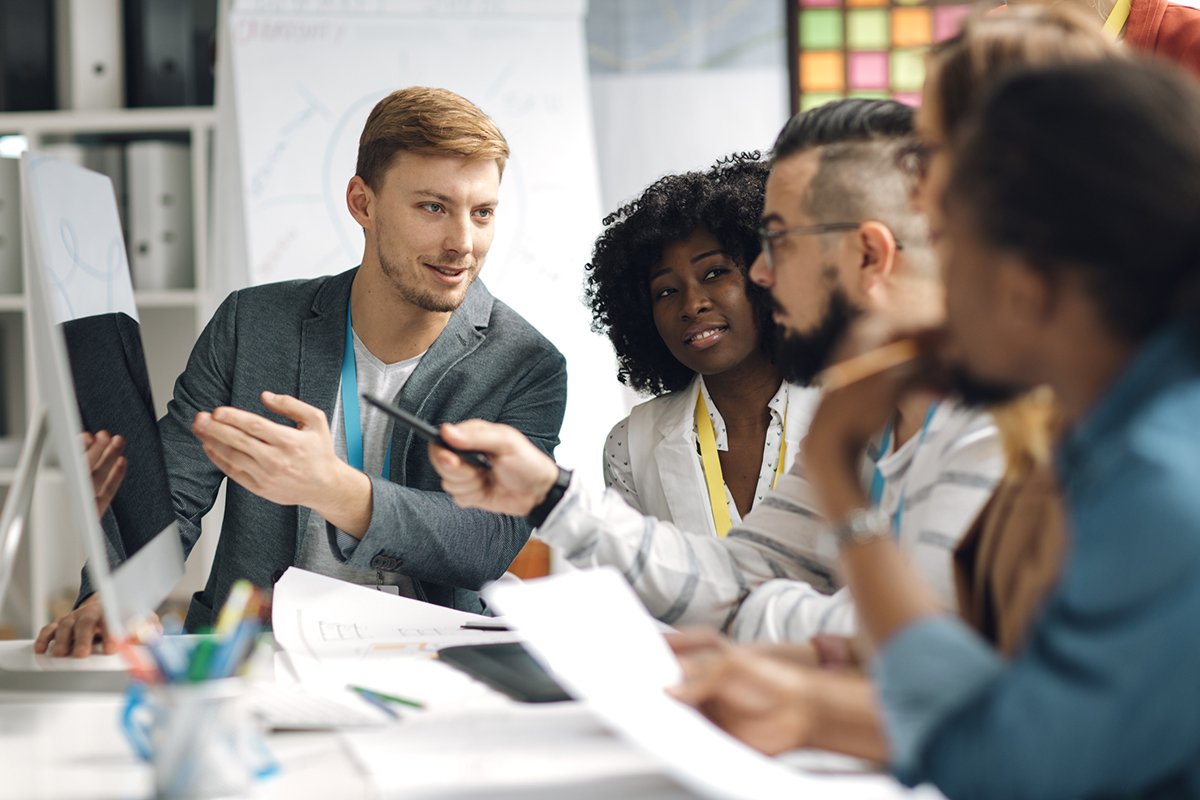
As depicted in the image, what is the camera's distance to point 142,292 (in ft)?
9.70

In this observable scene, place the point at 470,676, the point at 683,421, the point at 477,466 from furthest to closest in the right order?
the point at 683,421
the point at 477,466
the point at 470,676

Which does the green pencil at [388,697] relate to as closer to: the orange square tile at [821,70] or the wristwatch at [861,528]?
the wristwatch at [861,528]

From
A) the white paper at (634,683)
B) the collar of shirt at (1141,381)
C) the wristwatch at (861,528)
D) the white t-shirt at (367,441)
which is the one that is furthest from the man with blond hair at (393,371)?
the collar of shirt at (1141,381)

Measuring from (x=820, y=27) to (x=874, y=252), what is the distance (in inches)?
84.0

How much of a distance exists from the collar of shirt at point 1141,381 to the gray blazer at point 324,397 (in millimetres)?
1067

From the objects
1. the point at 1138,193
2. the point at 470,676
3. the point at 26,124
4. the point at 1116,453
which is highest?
the point at 26,124

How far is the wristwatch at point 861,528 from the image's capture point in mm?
673

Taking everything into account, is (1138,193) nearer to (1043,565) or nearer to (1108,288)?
(1108,288)

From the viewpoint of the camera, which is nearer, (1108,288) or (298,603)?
(1108,288)

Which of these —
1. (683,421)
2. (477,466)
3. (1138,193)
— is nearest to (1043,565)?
(1138,193)

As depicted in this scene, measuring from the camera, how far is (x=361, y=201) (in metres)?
1.96

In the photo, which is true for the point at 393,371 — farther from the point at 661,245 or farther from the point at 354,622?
the point at 354,622

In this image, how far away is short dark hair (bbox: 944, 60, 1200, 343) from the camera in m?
0.58

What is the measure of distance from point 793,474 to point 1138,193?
0.82m
